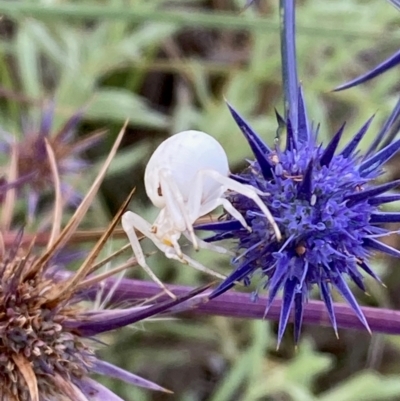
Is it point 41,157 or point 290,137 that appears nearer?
point 290,137

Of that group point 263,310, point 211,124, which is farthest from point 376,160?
point 211,124

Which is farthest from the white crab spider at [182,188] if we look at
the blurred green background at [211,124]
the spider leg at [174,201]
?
the blurred green background at [211,124]

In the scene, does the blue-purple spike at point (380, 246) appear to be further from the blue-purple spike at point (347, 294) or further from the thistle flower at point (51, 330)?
the thistle flower at point (51, 330)

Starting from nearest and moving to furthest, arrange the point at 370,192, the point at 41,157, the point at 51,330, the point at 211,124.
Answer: the point at 370,192 < the point at 51,330 < the point at 41,157 < the point at 211,124

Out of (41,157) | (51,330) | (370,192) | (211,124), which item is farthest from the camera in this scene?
(211,124)

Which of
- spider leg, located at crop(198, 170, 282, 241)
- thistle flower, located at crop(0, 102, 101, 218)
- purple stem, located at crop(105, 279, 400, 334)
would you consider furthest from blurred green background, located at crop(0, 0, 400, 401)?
spider leg, located at crop(198, 170, 282, 241)

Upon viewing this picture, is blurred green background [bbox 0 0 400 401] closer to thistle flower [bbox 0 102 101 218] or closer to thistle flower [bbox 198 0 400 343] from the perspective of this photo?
thistle flower [bbox 0 102 101 218]

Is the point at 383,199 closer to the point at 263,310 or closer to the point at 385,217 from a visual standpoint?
the point at 385,217
